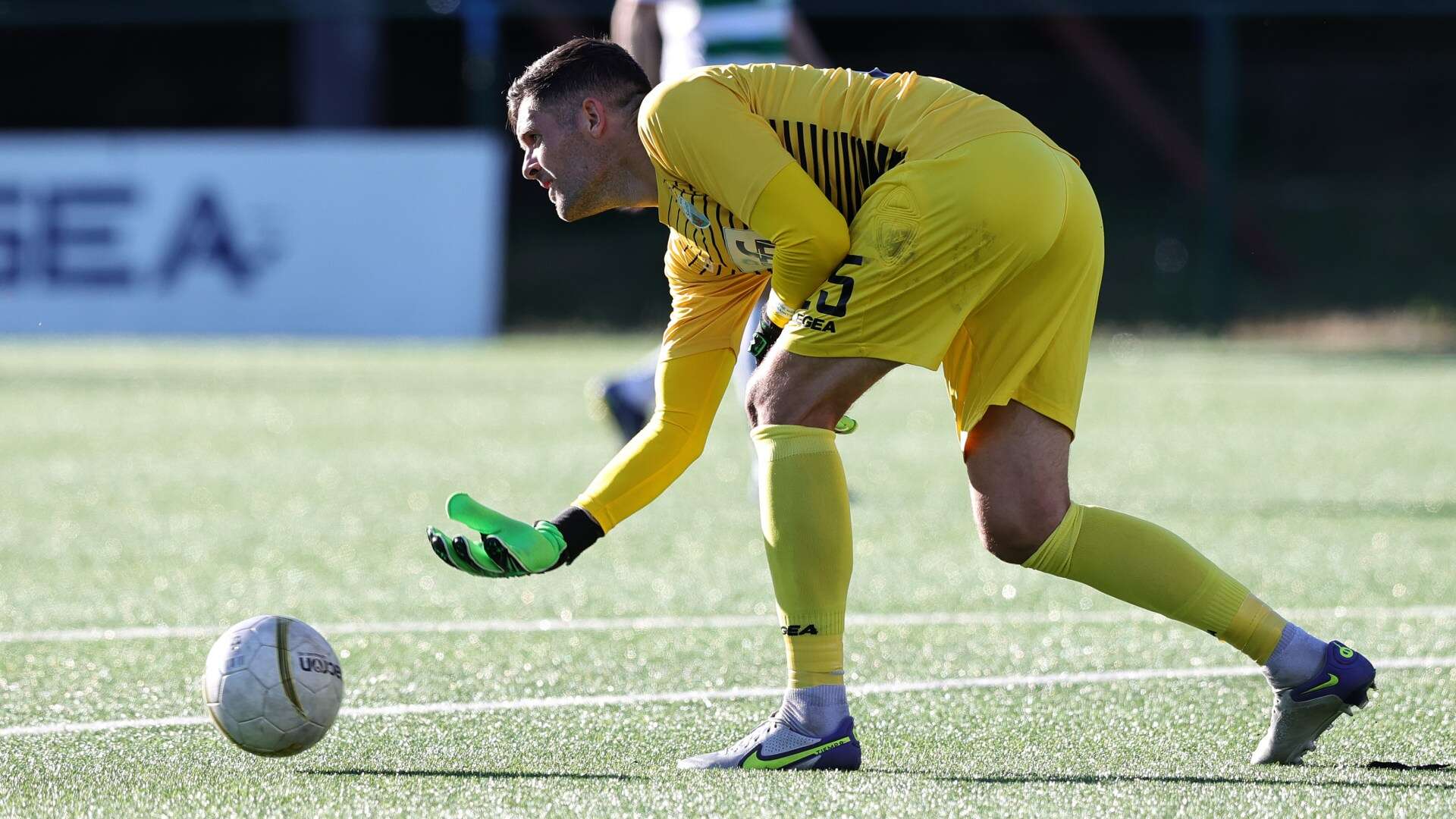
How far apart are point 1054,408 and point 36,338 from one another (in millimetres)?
15476

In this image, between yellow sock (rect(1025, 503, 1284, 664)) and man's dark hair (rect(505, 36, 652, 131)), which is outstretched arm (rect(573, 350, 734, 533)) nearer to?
man's dark hair (rect(505, 36, 652, 131))

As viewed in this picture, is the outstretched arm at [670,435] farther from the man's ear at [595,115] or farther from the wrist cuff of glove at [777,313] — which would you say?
the man's ear at [595,115]

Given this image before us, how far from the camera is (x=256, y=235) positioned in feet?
56.7

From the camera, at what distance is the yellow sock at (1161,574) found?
12.0ft

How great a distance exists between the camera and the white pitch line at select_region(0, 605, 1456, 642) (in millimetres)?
5020

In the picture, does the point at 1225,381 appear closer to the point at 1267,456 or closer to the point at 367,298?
the point at 1267,456

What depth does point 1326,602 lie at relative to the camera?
541 centimetres

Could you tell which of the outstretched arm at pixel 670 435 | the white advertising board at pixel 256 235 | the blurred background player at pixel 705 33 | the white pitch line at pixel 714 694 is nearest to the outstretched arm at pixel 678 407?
the outstretched arm at pixel 670 435

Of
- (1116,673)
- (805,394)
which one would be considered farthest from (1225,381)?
(805,394)

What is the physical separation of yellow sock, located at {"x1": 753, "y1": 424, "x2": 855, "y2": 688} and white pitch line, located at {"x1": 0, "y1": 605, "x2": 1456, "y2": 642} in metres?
1.59

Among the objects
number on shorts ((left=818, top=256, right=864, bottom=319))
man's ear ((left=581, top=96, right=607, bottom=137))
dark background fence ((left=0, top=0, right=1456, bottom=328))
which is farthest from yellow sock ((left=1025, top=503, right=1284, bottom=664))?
dark background fence ((left=0, top=0, right=1456, bottom=328))

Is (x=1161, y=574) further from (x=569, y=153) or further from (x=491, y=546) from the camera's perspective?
(x=569, y=153)

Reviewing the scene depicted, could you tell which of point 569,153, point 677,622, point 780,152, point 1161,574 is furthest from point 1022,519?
point 677,622

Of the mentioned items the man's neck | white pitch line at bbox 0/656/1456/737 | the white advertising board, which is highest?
the man's neck
